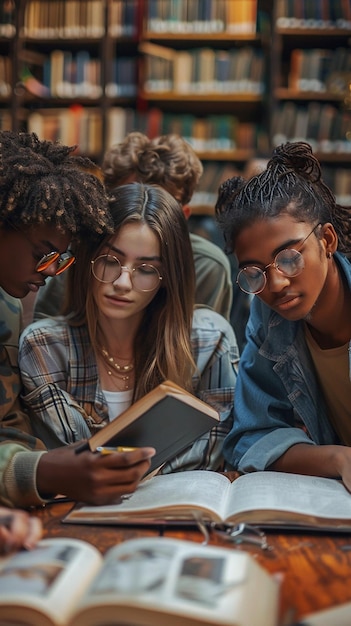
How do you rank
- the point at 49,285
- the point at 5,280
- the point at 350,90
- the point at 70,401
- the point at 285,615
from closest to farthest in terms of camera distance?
the point at 285,615, the point at 5,280, the point at 70,401, the point at 49,285, the point at 350,90

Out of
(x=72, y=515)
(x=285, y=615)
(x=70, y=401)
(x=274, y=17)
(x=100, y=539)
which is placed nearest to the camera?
(x=285, y=615)

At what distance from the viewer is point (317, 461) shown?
1.50 meters

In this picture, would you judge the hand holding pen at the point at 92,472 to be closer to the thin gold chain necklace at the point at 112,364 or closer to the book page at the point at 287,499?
the book page at the point at 287,499

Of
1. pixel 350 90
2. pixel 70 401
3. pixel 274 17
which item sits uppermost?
pixel 274 17

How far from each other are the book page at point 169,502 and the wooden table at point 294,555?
2cm

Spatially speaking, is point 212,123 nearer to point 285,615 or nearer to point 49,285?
point 49,285

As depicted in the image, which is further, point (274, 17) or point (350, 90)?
point (274, 17)

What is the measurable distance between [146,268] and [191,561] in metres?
1.01

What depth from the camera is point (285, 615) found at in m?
0.85

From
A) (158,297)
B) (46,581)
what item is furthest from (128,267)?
(46,581)

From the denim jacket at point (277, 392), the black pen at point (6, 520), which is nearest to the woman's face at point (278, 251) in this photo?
the denim jacket at point (277, 392)

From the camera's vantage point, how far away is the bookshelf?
4547 mm

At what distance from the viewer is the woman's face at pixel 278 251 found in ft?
5.05

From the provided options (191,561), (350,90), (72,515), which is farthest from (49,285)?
(350,90)
